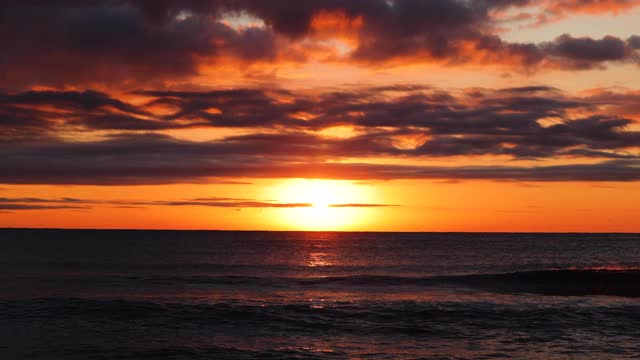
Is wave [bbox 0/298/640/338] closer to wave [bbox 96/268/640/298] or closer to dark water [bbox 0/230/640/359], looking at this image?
dark water [bbox 0/230/640/359]

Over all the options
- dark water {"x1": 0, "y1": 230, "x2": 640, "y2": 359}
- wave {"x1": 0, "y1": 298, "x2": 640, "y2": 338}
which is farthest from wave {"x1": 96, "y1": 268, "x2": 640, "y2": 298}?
wave {"x1": 0, "y1": 298, "x2": 640, "y2": 338}

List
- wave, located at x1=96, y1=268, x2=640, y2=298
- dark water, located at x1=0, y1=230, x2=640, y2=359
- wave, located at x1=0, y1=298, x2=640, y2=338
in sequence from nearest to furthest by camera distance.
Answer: dark water, located at x1=0, y1=230, x2=640, y2=359 → wave, located at x1=0, y1=298, x2=640, y2=338 → wave, located at x1=96, y1=268, x2=640, y2=298

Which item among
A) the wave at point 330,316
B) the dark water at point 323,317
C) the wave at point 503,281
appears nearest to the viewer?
the dark water at point 323,317

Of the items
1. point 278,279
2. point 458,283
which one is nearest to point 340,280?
point 278,279

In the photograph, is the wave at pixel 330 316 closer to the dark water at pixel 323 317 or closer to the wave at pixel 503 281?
the dark water at pixel 323 317

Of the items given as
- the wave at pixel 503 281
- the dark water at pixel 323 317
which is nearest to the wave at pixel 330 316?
the dark water at pixel 323 317

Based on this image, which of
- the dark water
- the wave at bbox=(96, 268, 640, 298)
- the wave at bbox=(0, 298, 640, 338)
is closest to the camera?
the dark water

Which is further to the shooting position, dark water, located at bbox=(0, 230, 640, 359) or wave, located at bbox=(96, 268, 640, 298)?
wave, located at bbox=(96, 268, 640, 298)

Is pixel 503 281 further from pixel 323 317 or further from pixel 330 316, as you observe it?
pixel 323 317

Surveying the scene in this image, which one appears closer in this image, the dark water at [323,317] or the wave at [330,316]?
the dark water at [323,317]

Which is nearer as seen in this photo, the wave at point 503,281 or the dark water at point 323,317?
the dark water at point 323,317

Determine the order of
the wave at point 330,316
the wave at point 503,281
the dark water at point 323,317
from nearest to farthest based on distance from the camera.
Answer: the dark water at point 323,317 → the wave at point 330,316 → the wave at point 503,281

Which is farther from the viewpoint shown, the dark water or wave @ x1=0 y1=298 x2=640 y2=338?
wave @ x1=0 y1=298 x2=640 y2=338

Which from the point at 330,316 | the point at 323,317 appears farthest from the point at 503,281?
the point at 323,317
